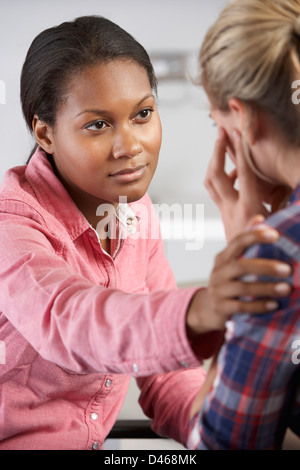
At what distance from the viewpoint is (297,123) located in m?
0.60

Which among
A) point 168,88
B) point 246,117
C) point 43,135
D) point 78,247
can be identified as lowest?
point 168,88

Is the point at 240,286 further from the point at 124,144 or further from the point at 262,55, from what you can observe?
the point at 124,144

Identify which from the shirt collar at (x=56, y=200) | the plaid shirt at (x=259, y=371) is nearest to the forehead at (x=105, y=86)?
the shirt collar at (x=56, y=200)

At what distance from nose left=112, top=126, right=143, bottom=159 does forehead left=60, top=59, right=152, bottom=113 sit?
4 cm

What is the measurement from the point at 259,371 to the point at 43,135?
0.51 m

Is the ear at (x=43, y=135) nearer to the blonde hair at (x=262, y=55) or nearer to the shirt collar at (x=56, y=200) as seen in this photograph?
the shirt collar at (x=56, y=200)

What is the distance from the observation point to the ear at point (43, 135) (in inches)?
34.3

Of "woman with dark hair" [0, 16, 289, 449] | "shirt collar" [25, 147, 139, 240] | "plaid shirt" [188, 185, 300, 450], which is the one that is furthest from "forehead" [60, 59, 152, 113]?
"plaid shirt" [188, 185, 300, 450]

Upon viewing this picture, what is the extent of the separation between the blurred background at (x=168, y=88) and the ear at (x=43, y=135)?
1021 mm

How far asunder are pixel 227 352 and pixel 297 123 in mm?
234

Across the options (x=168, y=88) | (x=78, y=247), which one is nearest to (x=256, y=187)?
(x=78, y=247)

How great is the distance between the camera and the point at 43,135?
0.88 meters
